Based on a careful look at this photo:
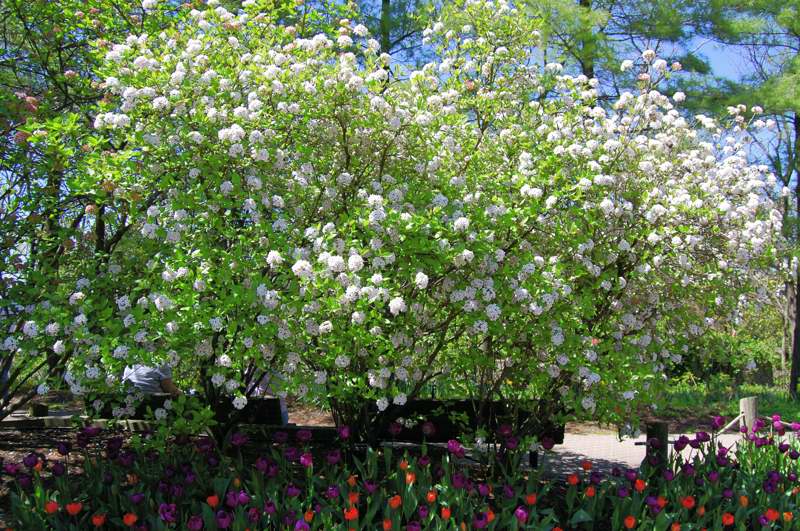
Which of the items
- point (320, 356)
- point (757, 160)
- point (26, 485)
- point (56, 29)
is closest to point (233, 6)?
point (56, 29)

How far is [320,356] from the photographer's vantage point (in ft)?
14.3

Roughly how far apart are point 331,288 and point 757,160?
1064 centimetres

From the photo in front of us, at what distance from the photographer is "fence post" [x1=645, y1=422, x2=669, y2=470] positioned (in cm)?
481

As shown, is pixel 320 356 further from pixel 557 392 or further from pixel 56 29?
pixel 56 29

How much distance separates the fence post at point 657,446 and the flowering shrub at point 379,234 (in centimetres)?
36

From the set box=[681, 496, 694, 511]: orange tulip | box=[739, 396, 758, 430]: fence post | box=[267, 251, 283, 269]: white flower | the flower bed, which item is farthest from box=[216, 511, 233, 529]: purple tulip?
box=[739, 396, 758, 430]: fence post

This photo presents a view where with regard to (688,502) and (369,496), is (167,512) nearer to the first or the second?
(369,496)

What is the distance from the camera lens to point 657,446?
5105 mm

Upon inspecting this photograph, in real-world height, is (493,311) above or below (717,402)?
above

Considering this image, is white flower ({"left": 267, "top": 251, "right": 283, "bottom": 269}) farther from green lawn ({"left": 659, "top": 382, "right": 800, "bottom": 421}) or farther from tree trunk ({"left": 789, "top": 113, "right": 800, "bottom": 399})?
tree trunk ({"left": 789, "top": 113, "right": 800, "bottom": 399})

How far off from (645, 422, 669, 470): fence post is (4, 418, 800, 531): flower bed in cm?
4

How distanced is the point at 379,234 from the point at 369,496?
1429 mm

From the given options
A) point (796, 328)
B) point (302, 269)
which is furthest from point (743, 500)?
point (796, 328)

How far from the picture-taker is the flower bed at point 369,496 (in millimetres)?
3668
